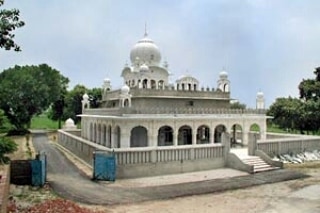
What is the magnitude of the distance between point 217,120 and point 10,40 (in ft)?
68.2

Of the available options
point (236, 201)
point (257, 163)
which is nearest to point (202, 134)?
point (257, 163)

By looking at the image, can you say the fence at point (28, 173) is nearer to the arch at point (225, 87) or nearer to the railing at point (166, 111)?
the railing at point (166, 111)

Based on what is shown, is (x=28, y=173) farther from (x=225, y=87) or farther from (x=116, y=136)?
(x=225, y=87)

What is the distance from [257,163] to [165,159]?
225 inches

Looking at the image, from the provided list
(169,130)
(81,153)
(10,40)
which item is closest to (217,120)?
(169,130)

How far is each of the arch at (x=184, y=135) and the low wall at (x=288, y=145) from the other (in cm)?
761

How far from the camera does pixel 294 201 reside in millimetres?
13438

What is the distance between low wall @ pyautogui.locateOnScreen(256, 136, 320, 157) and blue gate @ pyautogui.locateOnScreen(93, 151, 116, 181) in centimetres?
970

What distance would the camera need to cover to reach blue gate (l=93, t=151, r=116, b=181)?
16.0m

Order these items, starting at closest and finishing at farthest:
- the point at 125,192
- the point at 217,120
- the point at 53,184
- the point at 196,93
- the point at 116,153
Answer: the point at 125,192 → the point at 53,184 → the point at 116,153 → the point at 217,120 → the point at 196,93

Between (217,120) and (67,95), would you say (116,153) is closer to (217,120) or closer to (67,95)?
(217,120)

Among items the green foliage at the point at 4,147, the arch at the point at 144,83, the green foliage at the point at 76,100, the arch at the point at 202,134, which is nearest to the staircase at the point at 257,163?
the arch at the point at 202,134

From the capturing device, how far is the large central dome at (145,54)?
1305 inches

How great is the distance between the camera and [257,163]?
65.7 ft
